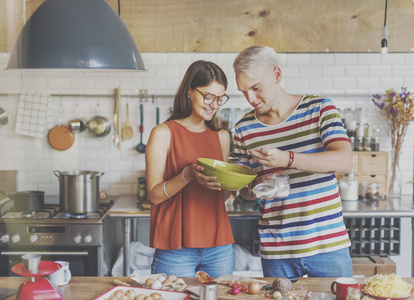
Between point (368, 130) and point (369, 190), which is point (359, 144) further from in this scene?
point (369, 190)

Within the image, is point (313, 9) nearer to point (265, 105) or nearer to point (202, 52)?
point (202, 52)

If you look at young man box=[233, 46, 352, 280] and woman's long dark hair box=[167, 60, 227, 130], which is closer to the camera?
young man box=[233, 46, 352, 280]

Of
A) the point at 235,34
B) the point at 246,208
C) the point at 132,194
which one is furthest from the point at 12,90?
the point at 246,208

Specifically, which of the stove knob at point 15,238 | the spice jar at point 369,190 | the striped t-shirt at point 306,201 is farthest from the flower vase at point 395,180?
the stove knob at point 15,238

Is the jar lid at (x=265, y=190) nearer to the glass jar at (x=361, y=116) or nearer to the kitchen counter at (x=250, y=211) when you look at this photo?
the kitchen counter at (x=250, y=211)

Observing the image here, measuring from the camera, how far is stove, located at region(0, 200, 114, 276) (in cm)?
377

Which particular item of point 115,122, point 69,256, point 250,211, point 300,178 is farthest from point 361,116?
point 69,256

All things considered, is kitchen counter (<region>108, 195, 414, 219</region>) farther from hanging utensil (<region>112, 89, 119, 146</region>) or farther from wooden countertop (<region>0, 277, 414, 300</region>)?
wooden countertop (<region>0, 277, 414, 300</region>)

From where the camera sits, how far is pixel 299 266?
242cm

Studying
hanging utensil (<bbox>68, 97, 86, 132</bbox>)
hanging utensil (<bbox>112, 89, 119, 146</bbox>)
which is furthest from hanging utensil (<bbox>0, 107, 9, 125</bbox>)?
hanging utensil (<bbox>112, 89, 119, 146</bbox>)

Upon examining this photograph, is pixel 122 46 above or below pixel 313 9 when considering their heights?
below

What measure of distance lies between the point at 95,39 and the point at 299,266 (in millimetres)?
1421

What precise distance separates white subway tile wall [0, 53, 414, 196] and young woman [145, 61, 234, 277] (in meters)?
2.04

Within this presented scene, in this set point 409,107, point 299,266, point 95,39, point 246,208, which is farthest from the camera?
point 409,107
